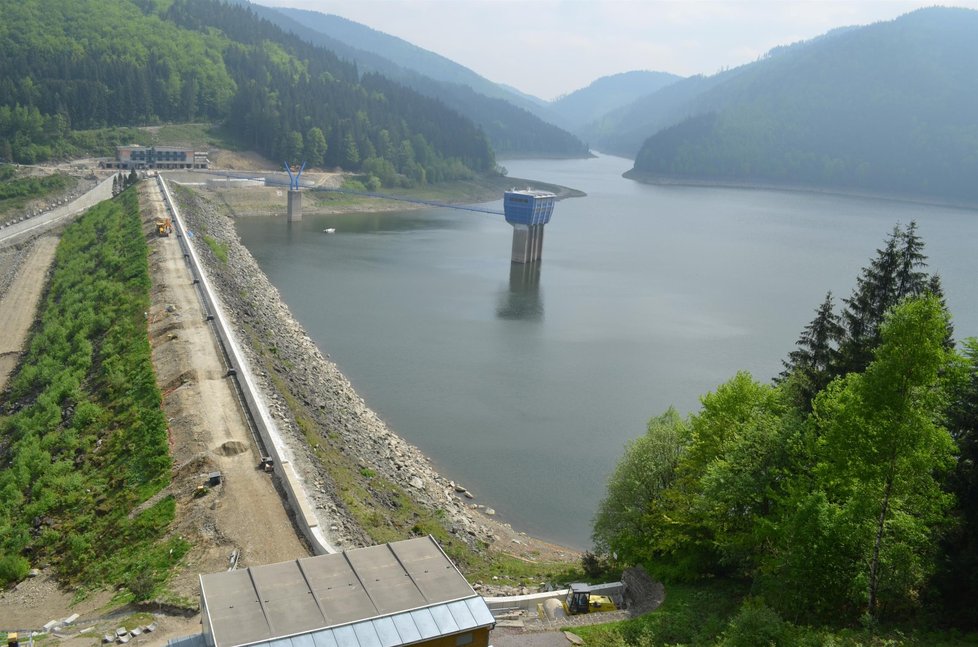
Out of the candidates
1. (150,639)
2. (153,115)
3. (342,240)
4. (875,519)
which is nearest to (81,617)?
(150,639)

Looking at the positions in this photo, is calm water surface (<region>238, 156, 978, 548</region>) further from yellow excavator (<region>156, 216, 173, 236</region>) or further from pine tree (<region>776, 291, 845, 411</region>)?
pine tree (<region>776, 291, 845, 411</region>)

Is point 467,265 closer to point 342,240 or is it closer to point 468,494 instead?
point 342,240

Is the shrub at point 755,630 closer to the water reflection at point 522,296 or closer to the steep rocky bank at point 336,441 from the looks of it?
the steep rocky bank at point 336,441

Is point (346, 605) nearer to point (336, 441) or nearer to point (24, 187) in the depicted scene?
point (336, 441)

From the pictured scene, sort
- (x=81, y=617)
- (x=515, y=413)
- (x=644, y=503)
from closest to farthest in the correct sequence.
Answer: (x=81, y=617) < (x=644, y=503) < (x=515, y=413)

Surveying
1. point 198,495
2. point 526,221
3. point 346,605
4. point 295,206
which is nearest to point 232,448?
point 198,495

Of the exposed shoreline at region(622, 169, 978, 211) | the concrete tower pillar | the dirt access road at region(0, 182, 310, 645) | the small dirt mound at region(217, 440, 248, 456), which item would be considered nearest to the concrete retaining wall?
the dirt access road at region(0, 182, 310, 645)

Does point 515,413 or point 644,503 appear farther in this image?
point 515,413

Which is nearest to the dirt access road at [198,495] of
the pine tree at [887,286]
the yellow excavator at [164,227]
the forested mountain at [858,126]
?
the pine tree at [887,286]
